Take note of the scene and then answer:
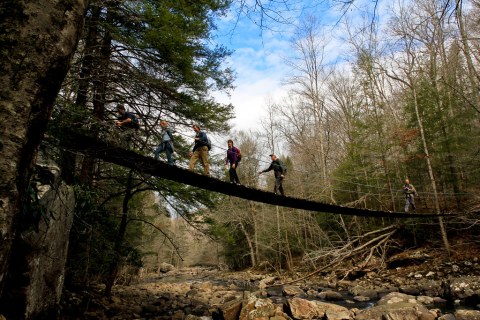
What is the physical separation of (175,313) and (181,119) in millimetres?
4008

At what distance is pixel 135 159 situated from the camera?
324 centimetres

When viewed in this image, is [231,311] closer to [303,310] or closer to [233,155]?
[303,310]

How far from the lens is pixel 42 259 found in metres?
3.55

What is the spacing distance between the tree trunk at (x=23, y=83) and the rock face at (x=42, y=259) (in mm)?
2005

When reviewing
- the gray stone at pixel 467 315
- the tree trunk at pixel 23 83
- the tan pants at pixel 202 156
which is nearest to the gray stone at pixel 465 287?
the gray stone at pixel 467 315

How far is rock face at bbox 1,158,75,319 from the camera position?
313cm

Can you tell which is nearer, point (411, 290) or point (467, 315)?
point (467, 315)

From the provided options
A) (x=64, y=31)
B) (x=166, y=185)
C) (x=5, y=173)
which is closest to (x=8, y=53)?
(x=64, y=31)

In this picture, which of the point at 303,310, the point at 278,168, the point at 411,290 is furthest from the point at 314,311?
the point at 411,290

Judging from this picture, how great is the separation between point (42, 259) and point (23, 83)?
11.2 ft

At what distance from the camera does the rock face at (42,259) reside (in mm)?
3133

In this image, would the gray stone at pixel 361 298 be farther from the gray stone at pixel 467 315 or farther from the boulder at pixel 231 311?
the boulder at pixel 231 311

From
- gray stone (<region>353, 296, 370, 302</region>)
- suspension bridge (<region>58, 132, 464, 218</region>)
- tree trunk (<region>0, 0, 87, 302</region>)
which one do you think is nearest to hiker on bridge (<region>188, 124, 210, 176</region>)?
suspension bridge (<region>58, 132, 464, 218</region>)

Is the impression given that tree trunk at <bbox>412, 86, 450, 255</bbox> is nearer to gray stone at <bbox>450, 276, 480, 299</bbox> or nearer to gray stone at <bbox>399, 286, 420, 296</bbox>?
gray stone at <bbox>399, 286, 420, 296</bbox>
